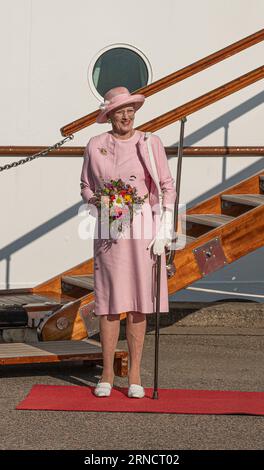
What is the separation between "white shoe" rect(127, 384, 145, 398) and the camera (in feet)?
21.6

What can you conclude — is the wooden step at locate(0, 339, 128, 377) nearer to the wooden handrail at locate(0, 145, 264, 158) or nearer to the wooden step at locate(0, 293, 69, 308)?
the wooden step at locate(0, 293, 69, 308)

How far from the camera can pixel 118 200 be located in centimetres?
664

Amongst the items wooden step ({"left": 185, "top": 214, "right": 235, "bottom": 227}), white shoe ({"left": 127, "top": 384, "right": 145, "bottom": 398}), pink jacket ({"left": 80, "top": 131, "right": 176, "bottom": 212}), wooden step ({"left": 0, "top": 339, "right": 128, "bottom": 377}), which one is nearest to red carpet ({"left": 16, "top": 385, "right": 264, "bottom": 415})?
white shoe ({"left": 127, "top": 384, "right": 145, "bottom": 398})

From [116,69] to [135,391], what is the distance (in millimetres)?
3656

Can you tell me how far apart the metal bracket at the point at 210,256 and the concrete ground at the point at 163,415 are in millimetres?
615

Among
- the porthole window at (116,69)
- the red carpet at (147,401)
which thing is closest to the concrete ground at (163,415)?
the red carpet at (147,401)

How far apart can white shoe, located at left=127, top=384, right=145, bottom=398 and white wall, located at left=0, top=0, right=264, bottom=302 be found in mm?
2930

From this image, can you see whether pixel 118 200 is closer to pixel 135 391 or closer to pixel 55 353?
pixel 135 391

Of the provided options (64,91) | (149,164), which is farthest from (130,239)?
(64,91)

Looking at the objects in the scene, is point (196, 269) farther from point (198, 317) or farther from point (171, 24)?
point (171, 24)

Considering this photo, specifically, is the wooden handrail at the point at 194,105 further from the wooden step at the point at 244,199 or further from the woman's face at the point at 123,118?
the woman's face at the point at 123,118
